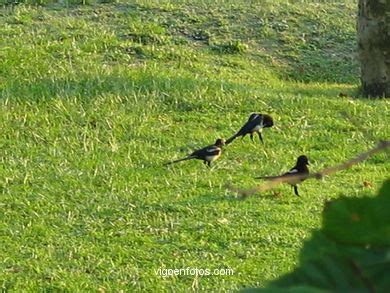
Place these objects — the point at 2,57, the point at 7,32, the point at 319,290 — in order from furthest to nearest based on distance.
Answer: the point at 7,32, the point at 2,57, the point at 319,290

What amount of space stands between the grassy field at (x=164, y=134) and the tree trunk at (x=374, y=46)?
0.28 metres

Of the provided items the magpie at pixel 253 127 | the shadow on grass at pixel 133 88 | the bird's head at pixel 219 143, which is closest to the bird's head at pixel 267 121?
the magpie at pixel 253 127

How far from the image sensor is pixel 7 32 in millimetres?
9727

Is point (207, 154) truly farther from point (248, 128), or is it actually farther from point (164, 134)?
point (164, 134)

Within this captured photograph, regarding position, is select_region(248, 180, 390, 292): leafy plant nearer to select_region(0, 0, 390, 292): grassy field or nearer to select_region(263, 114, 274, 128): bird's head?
select_region(0, 0, 390, 292): grassy field

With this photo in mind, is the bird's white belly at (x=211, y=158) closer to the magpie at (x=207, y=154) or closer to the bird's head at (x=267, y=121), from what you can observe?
the magpie at (x=207, y=154)

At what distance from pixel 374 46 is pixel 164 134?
122 inches

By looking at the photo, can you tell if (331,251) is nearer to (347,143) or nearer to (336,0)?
(347,143)

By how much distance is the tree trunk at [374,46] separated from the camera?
30.1 ft

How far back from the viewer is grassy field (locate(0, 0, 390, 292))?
480 cm

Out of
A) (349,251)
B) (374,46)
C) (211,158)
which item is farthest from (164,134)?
(349,251)

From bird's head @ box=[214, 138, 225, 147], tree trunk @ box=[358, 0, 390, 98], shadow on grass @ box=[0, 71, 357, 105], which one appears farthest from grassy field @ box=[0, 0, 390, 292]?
tree trunk @ box=[358, 0, 390, 98]

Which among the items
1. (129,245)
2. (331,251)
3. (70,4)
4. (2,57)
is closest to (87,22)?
(70,4)

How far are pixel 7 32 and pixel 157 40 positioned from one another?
Answer: 1589mm
